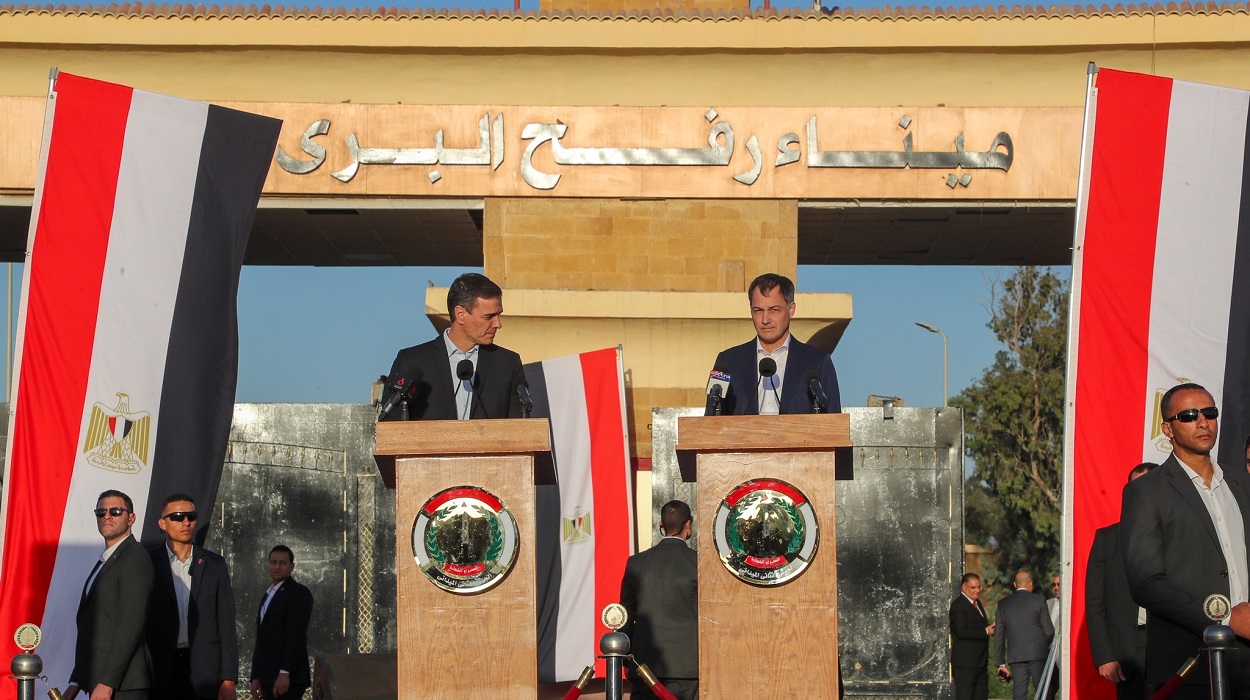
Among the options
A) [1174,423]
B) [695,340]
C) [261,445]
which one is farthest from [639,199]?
[1174,423]

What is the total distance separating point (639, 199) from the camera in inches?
691

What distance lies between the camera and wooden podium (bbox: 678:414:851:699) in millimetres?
5371

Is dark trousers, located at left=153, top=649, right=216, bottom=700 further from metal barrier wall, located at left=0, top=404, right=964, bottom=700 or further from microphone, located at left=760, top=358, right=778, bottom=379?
metal barrier wall, located at left=0, top=404, right=964, bottom=700

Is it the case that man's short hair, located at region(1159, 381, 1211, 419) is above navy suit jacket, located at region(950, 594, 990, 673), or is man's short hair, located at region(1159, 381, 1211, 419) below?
above

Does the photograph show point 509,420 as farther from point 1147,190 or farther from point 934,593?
point 934,593

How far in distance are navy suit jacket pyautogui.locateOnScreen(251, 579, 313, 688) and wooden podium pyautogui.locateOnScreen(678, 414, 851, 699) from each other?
4561mm

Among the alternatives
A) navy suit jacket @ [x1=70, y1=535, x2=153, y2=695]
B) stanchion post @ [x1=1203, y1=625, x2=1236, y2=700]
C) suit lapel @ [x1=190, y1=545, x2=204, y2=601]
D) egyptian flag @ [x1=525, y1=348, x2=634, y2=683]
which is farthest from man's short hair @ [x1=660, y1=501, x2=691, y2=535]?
egyptian flag @ [x1=525, y1=348, x2=634, y2=683]

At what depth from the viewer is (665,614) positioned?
713 centimetres

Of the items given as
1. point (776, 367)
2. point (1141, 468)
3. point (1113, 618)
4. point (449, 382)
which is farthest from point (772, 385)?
point (1141, 468)

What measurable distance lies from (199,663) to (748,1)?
1366 cm

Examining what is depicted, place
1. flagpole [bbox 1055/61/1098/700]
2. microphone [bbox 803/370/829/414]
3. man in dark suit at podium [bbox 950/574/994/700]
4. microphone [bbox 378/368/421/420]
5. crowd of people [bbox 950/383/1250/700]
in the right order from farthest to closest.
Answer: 1. man in dark suit at podium [bbox 950/574/994/700]
2. flagpole [bbox 1055/61/1098/700]
3. microphone [bbox 378/368/421/420]
4. microphone [bbox 803/370/829/414]
5. crowd of people [bbox 950/383/1250/700]

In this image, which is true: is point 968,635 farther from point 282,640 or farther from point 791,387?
point 791,387

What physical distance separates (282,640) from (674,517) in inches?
123

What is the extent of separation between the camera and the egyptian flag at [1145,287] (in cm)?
732
